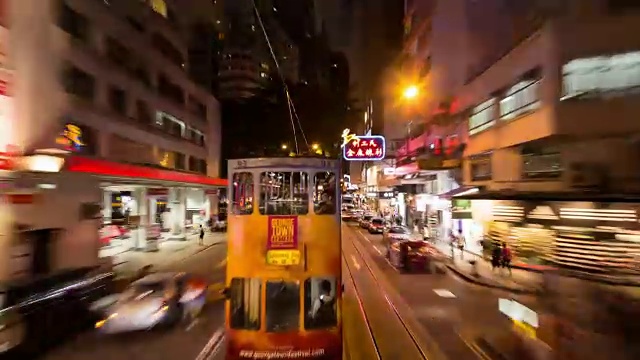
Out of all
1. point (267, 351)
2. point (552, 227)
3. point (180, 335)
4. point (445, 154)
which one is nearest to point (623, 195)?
point (552, 227)

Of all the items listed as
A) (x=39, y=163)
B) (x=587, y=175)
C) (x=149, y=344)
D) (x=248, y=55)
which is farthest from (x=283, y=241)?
(x=248, y=55)

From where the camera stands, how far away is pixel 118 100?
22781 mm

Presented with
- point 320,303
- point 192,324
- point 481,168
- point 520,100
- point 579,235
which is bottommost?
point 192,324

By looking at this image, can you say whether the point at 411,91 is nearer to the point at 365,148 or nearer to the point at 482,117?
the point at 365,148

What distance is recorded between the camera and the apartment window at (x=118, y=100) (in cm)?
2198

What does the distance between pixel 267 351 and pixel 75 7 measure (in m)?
17.3

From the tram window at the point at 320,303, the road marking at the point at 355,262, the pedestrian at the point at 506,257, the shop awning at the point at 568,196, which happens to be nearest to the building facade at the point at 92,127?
the tram window at the point at 320,303

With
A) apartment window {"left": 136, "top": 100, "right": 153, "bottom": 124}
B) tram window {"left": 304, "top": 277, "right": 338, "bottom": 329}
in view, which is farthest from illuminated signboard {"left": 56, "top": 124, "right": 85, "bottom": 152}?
tram window {"left": 304, "top": 277, "right": 338, "bottom": 329}

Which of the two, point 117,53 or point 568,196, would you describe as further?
point 117,53

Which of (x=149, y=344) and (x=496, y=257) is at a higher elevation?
(x=496, y=257)

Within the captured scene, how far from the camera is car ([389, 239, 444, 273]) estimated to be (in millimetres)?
18344

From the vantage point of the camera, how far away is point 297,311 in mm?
6559

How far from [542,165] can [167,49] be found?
74.7 ft

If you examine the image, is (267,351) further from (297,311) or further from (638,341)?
(638,341)
